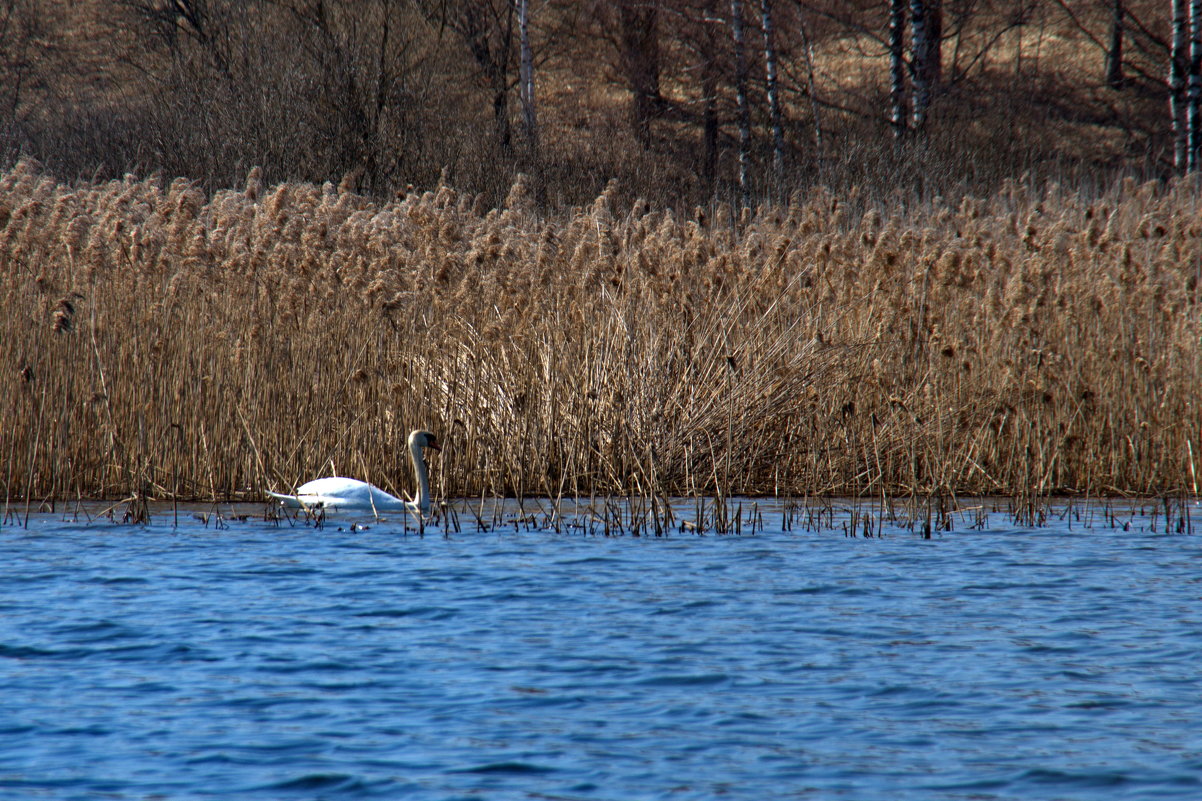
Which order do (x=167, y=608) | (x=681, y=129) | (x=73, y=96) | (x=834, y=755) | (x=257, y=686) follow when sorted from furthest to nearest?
(x=73, y=96) < (x=681, y=129) < (x=167, y=608) < (x=257, y=686) < (x=834, y=755)

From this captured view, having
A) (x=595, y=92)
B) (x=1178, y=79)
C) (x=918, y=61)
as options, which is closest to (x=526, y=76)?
(x=595, y=92)

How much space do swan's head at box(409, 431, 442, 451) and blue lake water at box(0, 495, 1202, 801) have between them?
0.66 metres

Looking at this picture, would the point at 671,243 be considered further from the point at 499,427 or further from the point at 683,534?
the point at 683,534

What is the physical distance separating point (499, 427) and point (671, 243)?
2368mm

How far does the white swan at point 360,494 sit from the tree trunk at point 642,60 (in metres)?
23.5

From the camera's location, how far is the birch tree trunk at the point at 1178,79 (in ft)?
73.9

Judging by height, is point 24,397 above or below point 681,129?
below

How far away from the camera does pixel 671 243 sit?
408 inches

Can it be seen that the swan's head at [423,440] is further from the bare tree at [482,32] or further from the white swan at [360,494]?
the bare tree at [482,32]

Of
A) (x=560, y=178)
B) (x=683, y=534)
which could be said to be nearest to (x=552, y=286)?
(x=683, y=534)

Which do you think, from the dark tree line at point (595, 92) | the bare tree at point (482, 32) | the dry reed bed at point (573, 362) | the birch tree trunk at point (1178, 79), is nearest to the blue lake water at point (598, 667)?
the dry reed bed at point (573, 362)

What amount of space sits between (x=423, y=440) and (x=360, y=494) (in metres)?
0.44

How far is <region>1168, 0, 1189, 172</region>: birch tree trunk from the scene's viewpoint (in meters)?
22.5

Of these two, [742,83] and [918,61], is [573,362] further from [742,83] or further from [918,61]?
[742,83]
